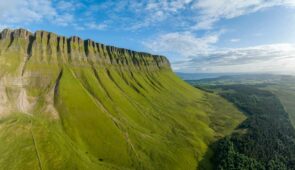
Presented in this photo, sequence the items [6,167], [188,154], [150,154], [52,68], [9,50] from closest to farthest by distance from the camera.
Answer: [6,167] → [150,154] → [188,154] → [9,50] → [52,68]

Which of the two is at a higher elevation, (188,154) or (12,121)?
(12,121)

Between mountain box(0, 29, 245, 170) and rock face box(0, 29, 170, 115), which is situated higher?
rock face box(0, 29, 170, 115)

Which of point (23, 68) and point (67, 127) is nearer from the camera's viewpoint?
point (67, 127)

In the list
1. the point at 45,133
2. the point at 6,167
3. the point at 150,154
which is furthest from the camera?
the point at 150,154

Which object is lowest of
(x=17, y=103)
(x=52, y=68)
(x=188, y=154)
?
(x=188, y=154)

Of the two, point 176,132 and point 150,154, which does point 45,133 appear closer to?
point 150,154

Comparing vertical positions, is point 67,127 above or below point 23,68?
below

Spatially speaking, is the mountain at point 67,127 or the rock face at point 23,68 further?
the rock face at point 23,68

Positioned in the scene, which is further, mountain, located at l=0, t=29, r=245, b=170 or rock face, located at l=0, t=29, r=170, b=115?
rock face, located at l=0, t=29, r=170, b=115

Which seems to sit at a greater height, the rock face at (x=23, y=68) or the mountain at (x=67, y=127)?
the rock face at (x=23, y=68)

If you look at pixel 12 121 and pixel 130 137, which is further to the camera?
pixel 130 137

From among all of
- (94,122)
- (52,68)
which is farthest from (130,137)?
(52,68)
